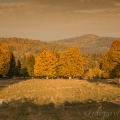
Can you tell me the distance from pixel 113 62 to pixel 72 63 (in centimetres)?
2659

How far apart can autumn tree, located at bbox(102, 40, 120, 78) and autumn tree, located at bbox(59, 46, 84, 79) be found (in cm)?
2300

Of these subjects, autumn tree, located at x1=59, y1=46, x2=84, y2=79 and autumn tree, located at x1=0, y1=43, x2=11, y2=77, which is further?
autumn tree, located at x1=0, y1=43, x2=11, y2=77

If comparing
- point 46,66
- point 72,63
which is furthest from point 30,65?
point 72,63

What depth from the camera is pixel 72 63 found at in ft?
266

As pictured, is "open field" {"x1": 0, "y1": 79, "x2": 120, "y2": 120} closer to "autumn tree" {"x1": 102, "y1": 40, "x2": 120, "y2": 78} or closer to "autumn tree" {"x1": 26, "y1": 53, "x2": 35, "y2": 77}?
"autumn tree" {"x1": 102, "y1": 40, "x2": 120, "y2": 78}

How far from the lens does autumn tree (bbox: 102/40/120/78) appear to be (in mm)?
55906

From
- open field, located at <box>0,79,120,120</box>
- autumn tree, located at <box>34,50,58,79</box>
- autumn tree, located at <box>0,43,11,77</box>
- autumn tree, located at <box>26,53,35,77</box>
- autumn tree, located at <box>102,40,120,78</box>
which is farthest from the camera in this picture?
autumn tree, located at <box>26,53,35,77</box>

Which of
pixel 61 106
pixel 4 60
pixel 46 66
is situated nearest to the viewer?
pixel 61 106

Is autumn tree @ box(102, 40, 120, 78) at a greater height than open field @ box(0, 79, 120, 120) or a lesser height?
greater

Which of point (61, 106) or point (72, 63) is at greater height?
point (72, 63)

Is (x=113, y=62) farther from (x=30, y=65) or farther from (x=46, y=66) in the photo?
(x=30, y=65)

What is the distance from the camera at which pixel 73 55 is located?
81000mm

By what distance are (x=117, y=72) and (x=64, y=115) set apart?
41.3m

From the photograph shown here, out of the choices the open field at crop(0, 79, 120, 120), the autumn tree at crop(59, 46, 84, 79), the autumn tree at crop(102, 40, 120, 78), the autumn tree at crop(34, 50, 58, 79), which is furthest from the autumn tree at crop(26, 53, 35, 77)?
the open field at crop(0, 79, 120, 120)
